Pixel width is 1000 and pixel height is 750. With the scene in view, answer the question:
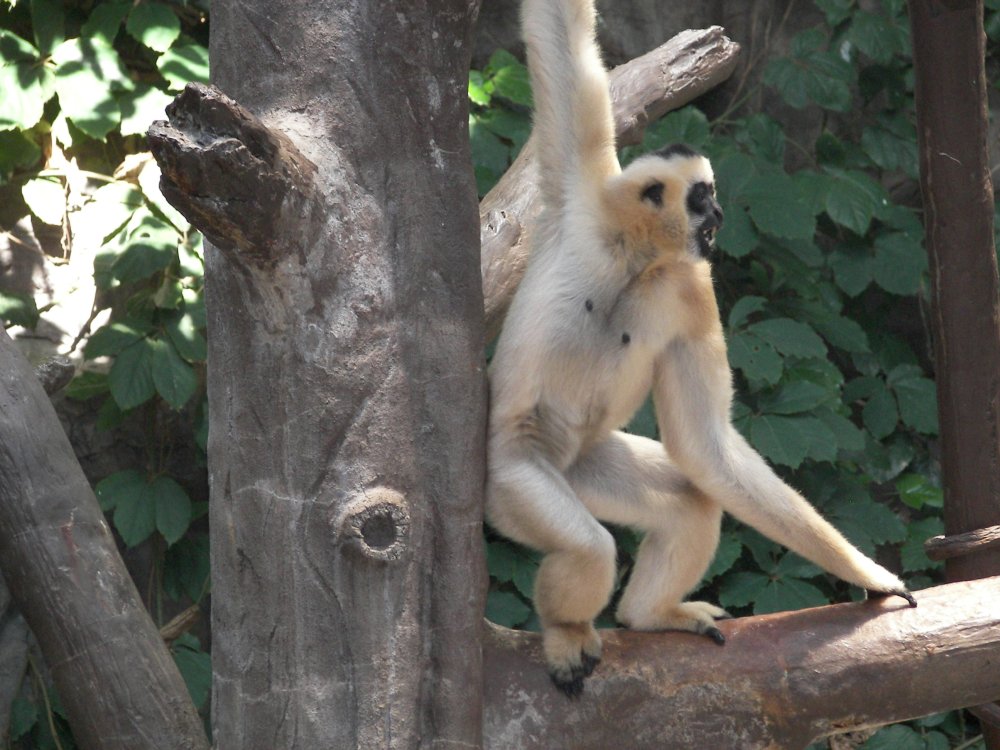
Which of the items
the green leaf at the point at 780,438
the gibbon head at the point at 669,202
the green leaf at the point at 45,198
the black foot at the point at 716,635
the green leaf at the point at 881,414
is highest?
the gibbon head at the point at 669,202

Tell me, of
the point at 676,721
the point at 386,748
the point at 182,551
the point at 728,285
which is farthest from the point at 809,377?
the point at 386,748

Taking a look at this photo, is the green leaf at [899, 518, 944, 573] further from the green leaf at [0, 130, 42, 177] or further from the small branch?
the green leaf at [0, 130, 42, 177]

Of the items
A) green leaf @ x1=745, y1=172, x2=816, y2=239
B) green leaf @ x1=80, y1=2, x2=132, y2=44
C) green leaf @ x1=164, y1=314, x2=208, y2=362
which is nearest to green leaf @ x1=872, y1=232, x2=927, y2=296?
green leaf @ x1=745, y1=172, x2=816, y2=239

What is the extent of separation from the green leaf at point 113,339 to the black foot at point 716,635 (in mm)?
2565

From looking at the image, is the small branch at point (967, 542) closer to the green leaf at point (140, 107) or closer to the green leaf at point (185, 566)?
the green leaf at point (185, 566)

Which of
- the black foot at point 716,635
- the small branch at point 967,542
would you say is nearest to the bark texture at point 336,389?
the black foot at point 716,635

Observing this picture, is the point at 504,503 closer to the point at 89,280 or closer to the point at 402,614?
the point at 402,614

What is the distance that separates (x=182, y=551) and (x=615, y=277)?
263 centimetres

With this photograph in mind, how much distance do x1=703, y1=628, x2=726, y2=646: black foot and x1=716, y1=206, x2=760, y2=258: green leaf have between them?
223 centimetres

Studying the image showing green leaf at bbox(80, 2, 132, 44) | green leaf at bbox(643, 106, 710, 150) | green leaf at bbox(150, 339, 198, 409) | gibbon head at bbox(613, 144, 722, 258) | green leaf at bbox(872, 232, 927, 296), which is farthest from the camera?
green leaf at bbox(872, 232, 927, 296)

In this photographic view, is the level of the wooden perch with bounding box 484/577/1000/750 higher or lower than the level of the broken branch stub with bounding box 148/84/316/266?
lower

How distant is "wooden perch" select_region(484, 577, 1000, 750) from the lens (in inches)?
107

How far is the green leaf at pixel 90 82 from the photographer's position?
4570mm

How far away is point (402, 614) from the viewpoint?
7.52ft
